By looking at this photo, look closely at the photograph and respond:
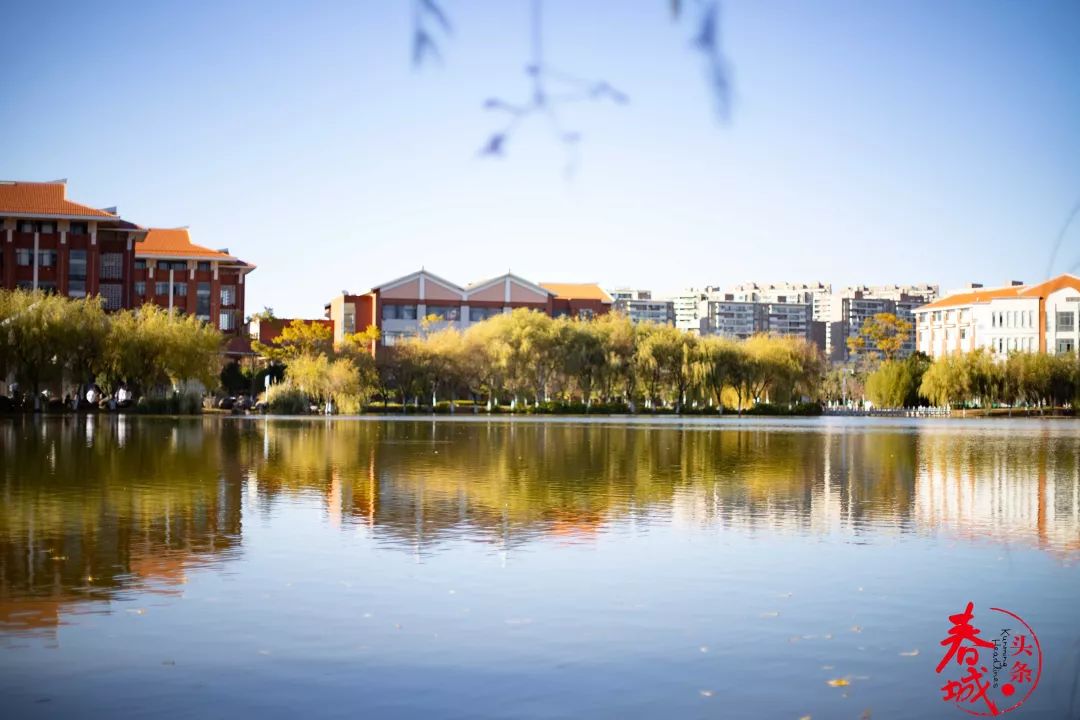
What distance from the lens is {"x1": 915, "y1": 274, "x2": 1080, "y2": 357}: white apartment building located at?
387 feet

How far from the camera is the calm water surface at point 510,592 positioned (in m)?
7.70

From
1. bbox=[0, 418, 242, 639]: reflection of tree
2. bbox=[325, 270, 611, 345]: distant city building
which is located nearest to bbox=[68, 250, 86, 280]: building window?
bbox=[325, 270, 611, 345]: distant city building

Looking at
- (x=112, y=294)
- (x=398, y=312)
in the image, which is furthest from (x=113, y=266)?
(x=398, y=312)

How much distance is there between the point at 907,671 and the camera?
832 cm

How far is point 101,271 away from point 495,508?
7890 centimetres

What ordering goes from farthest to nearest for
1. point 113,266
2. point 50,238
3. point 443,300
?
point 443,300 → point 113,266 → point 50,238

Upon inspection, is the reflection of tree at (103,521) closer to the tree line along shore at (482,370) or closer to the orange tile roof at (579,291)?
the tree line along shore at (482,370)

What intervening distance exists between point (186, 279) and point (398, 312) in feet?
69.5

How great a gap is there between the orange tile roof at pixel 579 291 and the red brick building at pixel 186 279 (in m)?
34.7

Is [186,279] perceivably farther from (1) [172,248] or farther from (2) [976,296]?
(2) [976,296]

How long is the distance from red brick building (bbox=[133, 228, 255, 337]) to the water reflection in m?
65.6

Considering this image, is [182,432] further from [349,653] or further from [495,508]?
[349,653]

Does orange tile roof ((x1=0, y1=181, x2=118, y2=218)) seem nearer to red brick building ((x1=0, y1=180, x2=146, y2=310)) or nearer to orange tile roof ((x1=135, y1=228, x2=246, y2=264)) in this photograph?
red brick building ((x1=0, y1=180, x2=146, y2=310))

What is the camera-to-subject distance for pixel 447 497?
1944cm
